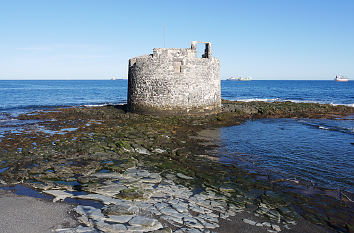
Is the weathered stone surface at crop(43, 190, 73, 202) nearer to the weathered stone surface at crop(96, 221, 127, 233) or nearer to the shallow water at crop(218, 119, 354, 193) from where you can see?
the weathered stone surface at crop(96, 221, 127, 233)

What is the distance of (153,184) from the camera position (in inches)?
319

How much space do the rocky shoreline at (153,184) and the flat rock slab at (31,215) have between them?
0.35 meters

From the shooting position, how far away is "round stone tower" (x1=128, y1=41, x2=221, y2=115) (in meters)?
20.7

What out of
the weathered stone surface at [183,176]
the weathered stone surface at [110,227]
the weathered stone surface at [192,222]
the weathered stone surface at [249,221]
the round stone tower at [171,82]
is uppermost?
the round stone tower at [171,82]

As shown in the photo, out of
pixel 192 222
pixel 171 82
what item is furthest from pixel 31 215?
pixel 171 82

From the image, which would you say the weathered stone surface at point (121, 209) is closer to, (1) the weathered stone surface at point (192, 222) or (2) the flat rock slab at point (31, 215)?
(2) the flat rock slab at point (31, 215)

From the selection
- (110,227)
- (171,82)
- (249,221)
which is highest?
(171,82)

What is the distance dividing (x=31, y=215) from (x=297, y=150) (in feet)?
35.6

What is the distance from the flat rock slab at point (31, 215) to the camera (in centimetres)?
549

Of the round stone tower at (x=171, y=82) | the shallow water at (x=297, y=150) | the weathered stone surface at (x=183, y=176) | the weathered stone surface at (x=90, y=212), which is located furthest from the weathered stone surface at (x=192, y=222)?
the round stone tower at (x=171, y=82)

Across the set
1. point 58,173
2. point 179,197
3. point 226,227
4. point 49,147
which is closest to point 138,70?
point 49,147

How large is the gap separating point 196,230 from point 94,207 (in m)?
2.47

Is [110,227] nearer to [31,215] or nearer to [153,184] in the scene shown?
[31,215]

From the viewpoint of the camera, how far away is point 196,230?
559cm
